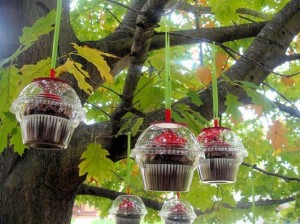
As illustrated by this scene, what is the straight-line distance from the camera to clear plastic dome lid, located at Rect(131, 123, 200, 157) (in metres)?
1.30

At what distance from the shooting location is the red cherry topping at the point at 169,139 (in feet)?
4.27

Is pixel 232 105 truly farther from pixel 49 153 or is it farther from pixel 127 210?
pixel 49 153

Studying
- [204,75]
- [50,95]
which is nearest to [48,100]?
[50,95]

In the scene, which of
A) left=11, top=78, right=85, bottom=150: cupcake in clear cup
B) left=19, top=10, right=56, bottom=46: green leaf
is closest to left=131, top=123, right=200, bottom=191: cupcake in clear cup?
left=11, top=78, right=85, bottom=150: cupcake in clear cup

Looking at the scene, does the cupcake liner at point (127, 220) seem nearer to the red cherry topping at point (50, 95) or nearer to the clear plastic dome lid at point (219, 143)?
the clear plastic dome lid at point (219, 143)

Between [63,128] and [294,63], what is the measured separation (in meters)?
4.21

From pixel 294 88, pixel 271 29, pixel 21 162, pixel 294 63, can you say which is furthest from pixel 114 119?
pixel 294 63

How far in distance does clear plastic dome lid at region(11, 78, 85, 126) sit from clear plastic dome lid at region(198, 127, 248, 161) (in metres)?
0.51

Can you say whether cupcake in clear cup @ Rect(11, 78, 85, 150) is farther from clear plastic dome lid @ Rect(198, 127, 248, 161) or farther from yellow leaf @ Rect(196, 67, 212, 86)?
yellow leaf @ Rect(196, 67, 212, 86)

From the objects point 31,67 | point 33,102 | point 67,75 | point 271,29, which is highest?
Result: point 271,29

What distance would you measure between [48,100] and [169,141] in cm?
37

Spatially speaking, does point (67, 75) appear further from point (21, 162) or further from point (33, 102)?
point (33, 102)

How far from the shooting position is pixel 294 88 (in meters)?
4.46

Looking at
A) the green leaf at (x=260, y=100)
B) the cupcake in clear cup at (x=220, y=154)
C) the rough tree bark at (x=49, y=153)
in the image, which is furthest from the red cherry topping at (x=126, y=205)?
the green leaf at (x=260, y=100)
